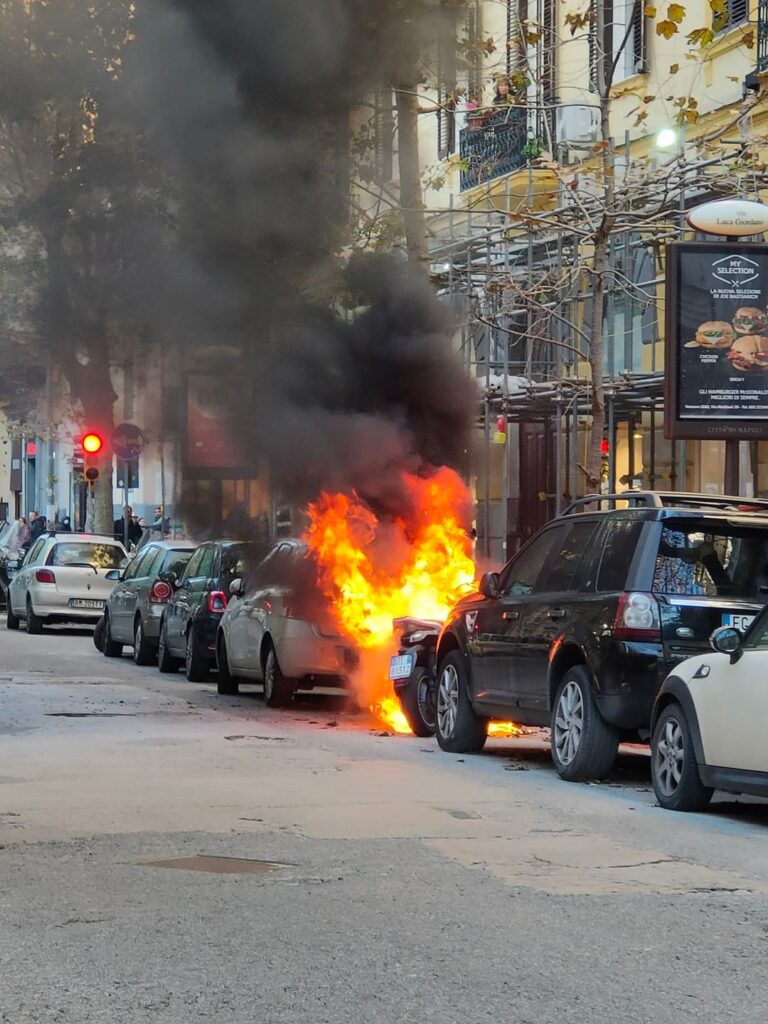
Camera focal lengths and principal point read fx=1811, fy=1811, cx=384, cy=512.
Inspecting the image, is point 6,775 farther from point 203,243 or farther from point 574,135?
point 574,135

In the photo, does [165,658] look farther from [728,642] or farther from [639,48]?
[728,642]

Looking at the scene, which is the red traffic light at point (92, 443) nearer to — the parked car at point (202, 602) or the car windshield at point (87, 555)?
the car windshield at point (87, 555)

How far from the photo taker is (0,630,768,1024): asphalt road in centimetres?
541

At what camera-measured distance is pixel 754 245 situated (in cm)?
1725

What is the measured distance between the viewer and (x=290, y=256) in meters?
18.0

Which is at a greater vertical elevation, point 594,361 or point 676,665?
point 594,361

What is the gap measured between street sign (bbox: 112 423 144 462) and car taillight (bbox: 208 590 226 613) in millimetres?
2975

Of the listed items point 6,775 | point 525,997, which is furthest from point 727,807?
point 525,997

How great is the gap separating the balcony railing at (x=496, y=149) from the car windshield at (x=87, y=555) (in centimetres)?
787

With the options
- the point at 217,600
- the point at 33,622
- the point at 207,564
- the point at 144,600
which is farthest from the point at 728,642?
the point at 33,622

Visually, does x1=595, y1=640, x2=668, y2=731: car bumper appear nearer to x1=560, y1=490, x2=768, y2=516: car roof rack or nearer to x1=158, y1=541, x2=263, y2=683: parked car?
x1=560, y1=490, x2=768, y2=516: car roof rack

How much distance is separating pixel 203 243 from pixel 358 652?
4.68m

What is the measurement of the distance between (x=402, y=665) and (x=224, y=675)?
401 centimetres

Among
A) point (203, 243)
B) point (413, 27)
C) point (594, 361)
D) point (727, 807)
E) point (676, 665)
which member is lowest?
point (727, 807)
